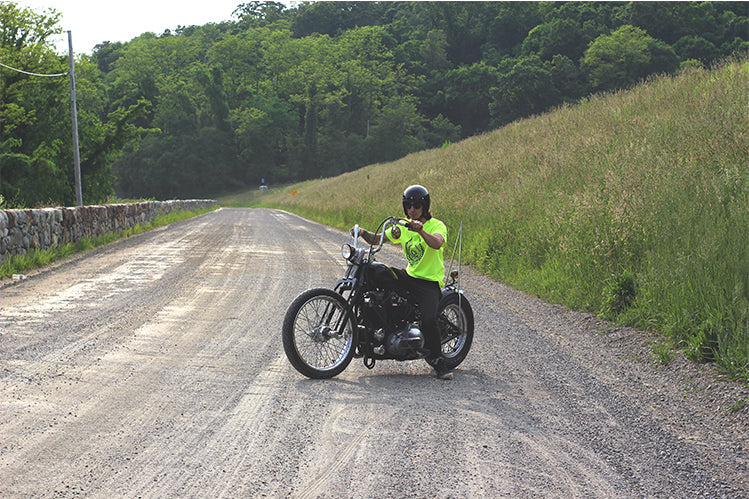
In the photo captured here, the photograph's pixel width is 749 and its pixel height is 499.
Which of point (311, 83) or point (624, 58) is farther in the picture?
point (311, 83)

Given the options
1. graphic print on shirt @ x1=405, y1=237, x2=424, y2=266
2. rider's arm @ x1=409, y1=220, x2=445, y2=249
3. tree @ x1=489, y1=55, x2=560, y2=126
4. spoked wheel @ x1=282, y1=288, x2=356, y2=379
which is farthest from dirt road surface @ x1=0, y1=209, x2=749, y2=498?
tree @ x1=489, y1=55, x2=560, y2=126

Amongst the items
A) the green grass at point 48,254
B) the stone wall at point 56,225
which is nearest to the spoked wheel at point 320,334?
the green grass at point 48,254

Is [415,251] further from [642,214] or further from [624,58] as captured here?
[624,58]

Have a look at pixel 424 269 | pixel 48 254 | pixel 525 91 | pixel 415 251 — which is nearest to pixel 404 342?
pixel 424 269

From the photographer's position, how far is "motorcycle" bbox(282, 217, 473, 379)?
5.48 m

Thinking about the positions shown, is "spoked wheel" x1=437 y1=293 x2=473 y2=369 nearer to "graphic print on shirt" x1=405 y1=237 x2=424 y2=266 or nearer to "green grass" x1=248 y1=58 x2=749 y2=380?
"graphic print on shirt" x1=405 y1=237 x2=424 y2=266

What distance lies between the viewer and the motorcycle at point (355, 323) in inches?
216

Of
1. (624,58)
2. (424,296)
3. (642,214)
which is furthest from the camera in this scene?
(624,58)

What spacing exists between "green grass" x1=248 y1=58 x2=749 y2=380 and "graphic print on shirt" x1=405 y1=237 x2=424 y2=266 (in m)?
2.72

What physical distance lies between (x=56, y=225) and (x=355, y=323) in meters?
12.4

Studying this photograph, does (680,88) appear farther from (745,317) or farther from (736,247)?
(745,317)

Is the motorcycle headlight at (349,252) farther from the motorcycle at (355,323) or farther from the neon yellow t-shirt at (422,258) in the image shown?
the neon yellow t-shirt at (422,258)

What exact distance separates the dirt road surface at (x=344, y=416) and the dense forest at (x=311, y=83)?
111 feet

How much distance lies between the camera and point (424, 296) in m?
5.72
